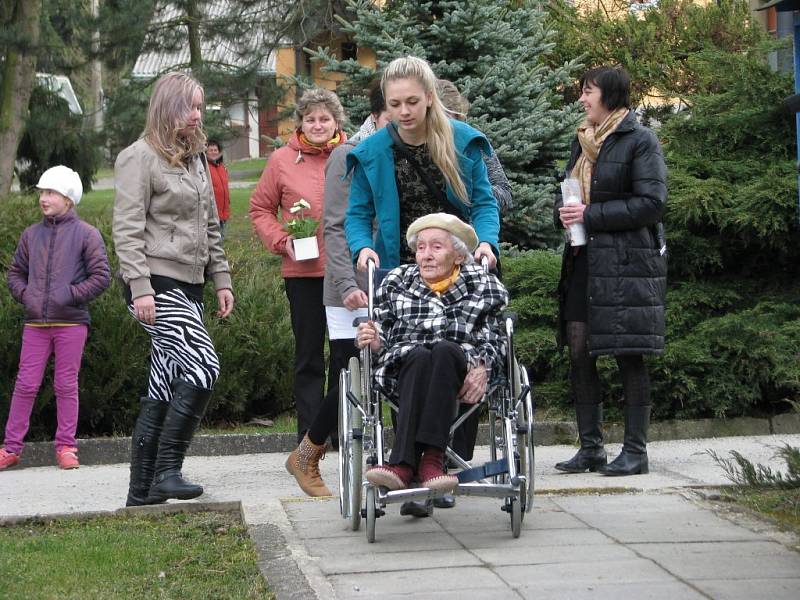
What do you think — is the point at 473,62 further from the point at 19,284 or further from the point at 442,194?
the point at 442,194

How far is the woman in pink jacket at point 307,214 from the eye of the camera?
7.36 meters

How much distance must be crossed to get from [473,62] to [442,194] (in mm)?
5632

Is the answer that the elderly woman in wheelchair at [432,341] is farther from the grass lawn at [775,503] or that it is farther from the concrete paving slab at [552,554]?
the grass lawn at [775,503]

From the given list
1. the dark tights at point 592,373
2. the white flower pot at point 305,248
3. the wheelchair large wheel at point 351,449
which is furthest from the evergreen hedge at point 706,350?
the wheelchair large wheel at point 351,449

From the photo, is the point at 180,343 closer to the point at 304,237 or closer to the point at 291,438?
the point at 304,237

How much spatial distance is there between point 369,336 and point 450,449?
0.55 meters

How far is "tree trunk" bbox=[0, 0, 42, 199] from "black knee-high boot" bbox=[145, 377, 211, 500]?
46.9 ft

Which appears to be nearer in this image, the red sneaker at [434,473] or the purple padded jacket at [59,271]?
the red sneaker at [434,473]

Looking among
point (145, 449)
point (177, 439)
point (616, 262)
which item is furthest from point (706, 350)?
point (145, 449)

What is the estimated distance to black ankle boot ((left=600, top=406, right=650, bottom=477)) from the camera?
22.6 feet

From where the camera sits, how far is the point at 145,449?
6.31 metres

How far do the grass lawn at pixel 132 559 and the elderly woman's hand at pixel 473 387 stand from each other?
0.99m

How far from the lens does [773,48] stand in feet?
28.1

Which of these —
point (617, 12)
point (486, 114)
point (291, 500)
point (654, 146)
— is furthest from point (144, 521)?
point (617, 12)
